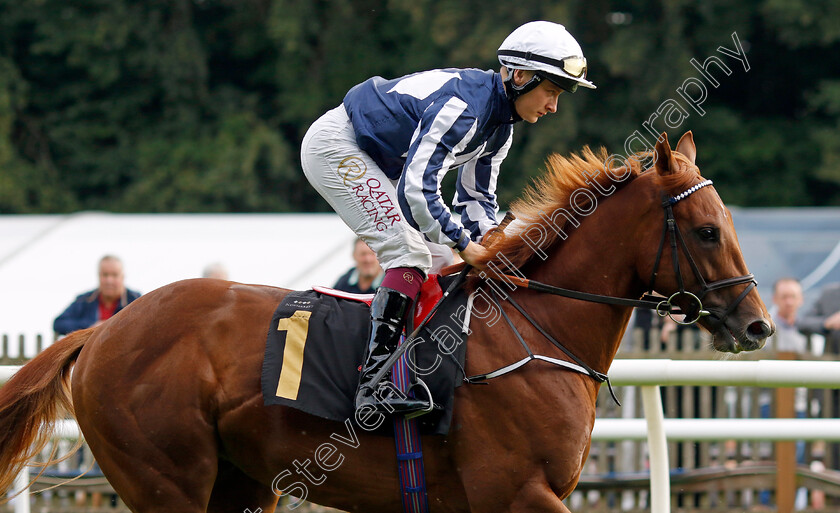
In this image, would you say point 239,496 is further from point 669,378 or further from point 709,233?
point 709,233

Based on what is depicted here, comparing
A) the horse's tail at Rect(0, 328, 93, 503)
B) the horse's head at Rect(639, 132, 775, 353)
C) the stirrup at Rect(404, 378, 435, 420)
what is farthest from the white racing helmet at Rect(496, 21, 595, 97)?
the horse's tail at Rect(0, 328, 93, 503)

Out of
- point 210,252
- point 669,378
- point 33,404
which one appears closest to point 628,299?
point 669,378

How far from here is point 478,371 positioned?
3.57 metres

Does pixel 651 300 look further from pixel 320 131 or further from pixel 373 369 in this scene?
pixel 320 131

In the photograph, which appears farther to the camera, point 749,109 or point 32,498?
point 749,109

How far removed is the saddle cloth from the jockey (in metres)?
0.09

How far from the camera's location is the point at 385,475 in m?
3.60

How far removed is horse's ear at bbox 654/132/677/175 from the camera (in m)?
3.52

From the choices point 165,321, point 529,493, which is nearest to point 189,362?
point 165,321

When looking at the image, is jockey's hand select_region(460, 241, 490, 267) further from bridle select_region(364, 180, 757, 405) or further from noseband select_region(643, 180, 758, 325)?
noseband select_region(643, 180, 758, 325)

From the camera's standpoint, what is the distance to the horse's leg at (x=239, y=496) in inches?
158

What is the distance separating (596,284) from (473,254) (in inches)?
19.1

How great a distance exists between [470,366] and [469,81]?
1.08 m

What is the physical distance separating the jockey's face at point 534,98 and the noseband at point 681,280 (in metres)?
0.60
